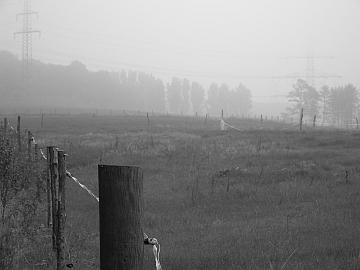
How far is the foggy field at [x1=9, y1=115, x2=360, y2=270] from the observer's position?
7.29m

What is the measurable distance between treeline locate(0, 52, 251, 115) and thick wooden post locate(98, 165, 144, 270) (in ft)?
532

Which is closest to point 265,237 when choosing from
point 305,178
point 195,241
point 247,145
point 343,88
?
point 195,241

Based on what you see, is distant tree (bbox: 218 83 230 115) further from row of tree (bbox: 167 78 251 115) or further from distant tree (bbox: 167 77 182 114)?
distant tree (bbox: 167 77 182 114)

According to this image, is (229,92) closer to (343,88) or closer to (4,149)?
(343,88)

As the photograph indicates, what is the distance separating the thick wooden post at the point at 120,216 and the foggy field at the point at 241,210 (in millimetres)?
3951

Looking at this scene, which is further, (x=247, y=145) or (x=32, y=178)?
(x=247, y=145)

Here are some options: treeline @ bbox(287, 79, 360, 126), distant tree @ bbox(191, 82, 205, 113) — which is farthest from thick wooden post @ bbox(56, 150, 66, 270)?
distant tree @ bbox(191, 82, 205, 113)

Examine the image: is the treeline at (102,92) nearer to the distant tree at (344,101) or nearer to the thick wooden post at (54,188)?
the distant tree at (344,101)

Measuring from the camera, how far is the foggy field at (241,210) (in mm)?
7289

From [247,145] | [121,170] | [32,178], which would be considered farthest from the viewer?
[247,145]

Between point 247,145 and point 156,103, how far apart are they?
156m

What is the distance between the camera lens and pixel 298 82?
13312cm

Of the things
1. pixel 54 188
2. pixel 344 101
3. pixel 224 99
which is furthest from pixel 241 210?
pixel 224 99

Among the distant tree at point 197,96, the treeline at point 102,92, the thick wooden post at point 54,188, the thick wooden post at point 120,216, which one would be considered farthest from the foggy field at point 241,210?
the distant tree at point 197,96
